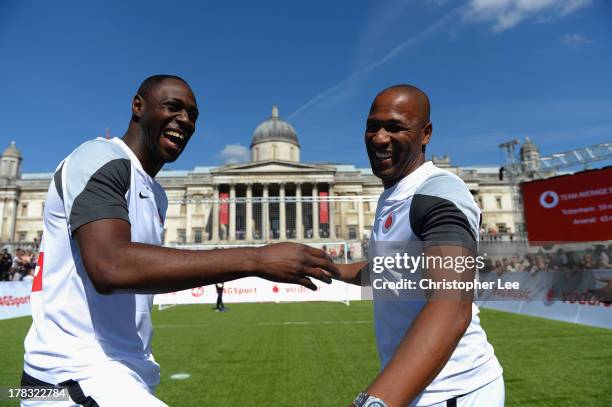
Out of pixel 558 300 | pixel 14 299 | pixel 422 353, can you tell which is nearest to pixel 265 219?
pixel 14 299

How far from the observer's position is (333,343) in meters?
9.76

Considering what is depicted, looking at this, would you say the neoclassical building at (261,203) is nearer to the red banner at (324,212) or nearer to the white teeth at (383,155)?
the red banner at (324,212)

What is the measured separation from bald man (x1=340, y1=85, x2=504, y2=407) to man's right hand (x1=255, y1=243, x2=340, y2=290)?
37 cm

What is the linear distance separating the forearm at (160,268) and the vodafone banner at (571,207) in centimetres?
1993

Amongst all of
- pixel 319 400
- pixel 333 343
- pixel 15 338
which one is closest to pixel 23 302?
pixel 15 338

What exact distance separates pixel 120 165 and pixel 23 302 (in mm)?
19965

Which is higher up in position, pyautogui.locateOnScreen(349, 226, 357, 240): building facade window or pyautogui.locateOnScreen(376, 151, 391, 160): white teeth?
pyautogui.locateOnScreen(349, 226, 357, 240): building facade window

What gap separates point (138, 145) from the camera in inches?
74.9

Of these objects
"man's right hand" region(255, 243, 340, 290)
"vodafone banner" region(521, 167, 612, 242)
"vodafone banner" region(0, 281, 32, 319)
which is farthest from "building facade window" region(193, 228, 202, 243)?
"man's right hand" region(255, 243, 340, 290)

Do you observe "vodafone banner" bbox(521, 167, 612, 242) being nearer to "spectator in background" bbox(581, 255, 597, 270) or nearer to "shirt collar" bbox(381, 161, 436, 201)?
"spectator in background" bbox(581, 255, 597, 270)

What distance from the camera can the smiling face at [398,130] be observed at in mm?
1755

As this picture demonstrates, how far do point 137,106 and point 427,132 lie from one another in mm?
1337

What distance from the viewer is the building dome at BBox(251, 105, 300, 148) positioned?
2625 inches

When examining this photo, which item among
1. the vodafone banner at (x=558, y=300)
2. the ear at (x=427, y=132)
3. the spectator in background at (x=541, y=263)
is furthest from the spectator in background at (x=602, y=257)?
the ear at (x=427, y=132)
